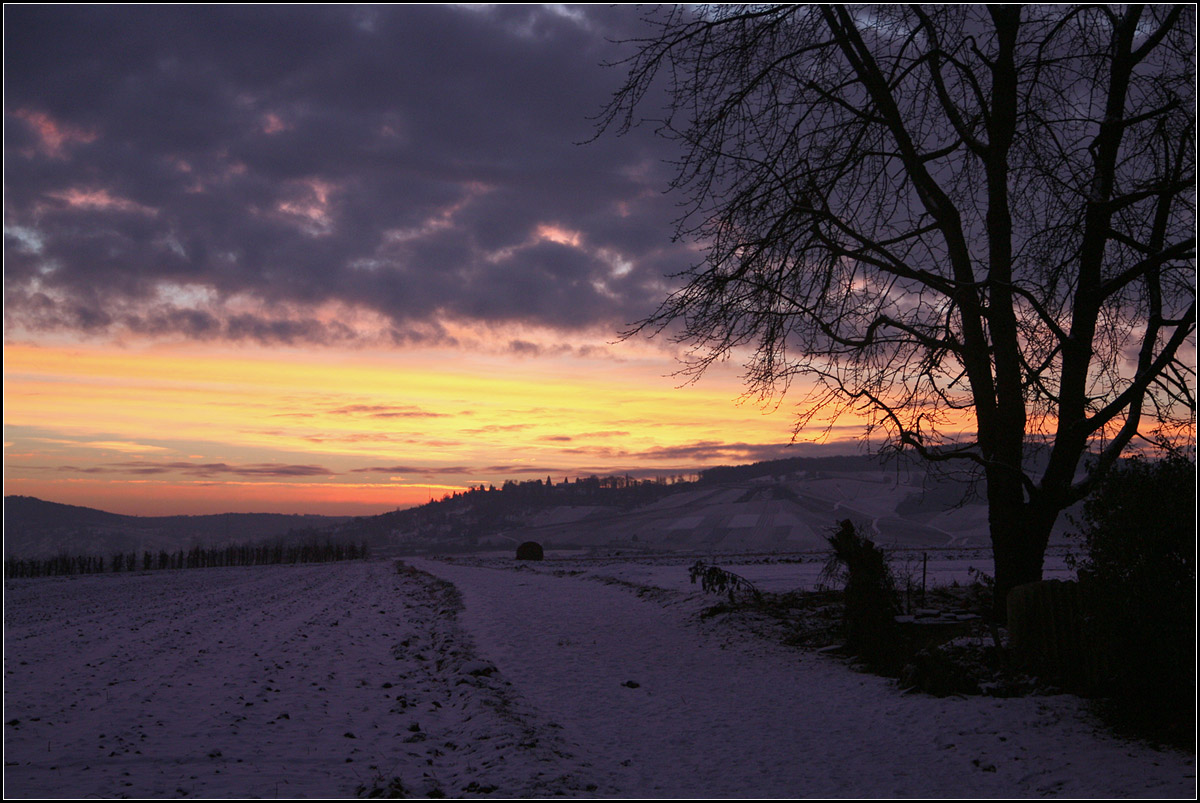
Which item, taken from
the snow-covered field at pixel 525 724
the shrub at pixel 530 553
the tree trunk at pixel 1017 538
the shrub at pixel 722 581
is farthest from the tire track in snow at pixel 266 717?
the shrub at pixel 530 553

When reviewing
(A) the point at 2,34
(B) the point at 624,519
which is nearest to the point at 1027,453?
(A) the point at 2,34

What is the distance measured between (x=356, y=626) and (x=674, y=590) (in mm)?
8624

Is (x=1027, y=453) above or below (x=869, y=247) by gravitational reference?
below

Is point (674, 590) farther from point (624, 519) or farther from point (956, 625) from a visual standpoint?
point (624, 519)

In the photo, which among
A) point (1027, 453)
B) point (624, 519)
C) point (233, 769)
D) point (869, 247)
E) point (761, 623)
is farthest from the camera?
point (624, 519)

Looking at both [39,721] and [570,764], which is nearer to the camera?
[570,764]

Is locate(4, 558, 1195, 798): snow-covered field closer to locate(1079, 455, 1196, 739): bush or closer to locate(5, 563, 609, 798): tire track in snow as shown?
locate(5, 563, 609, 798): tire track in snow

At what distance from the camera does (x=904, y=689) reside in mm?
9070

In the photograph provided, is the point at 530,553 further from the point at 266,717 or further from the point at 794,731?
the point at 794,731

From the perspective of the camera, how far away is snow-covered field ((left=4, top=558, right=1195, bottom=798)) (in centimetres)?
626

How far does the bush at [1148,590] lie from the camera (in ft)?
21.6

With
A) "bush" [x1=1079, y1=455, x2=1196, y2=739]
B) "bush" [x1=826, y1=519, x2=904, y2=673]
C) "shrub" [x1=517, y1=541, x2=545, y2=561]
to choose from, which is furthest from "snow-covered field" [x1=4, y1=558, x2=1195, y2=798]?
"shrub" [x1=517, y1=541, x2=545, y2=561]

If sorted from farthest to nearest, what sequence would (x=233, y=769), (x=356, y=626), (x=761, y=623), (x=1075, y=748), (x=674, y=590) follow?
(x=674, y=590)
(x=356, y=626)
(x=761, y=623)
(x=1075, y=748)
(x=233, y=769)

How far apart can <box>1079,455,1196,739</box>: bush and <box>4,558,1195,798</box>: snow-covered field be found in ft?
1.97
